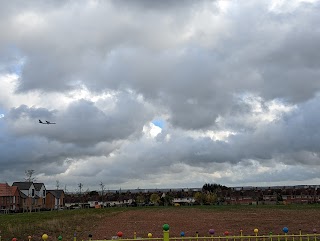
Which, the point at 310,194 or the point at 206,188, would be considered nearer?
the point at 310,194

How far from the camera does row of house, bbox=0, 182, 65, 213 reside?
3216 inches

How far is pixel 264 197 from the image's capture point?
123 m

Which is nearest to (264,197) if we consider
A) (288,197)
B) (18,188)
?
(288,197)

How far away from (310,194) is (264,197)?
14.4m

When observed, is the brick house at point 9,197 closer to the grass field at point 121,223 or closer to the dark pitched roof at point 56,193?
the dark pitched roof at point 56,193

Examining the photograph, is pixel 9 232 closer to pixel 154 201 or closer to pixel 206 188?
pixel 154 201

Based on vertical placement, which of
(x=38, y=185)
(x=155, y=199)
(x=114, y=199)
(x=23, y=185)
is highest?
(x=23, y=185)

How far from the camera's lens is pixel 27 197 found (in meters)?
93.2

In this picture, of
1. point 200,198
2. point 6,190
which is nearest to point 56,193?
point 6,190

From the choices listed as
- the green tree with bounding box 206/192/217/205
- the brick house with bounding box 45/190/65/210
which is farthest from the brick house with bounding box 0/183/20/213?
the green tree with bounding box 206/192/217/205

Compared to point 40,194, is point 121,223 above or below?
below

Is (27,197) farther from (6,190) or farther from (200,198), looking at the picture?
(200,198)

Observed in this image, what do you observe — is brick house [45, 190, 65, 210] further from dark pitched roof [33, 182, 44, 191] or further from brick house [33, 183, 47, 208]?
dark pitched roof [33, 182, 44, 191]

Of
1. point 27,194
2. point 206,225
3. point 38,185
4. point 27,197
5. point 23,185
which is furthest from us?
point 38,185
